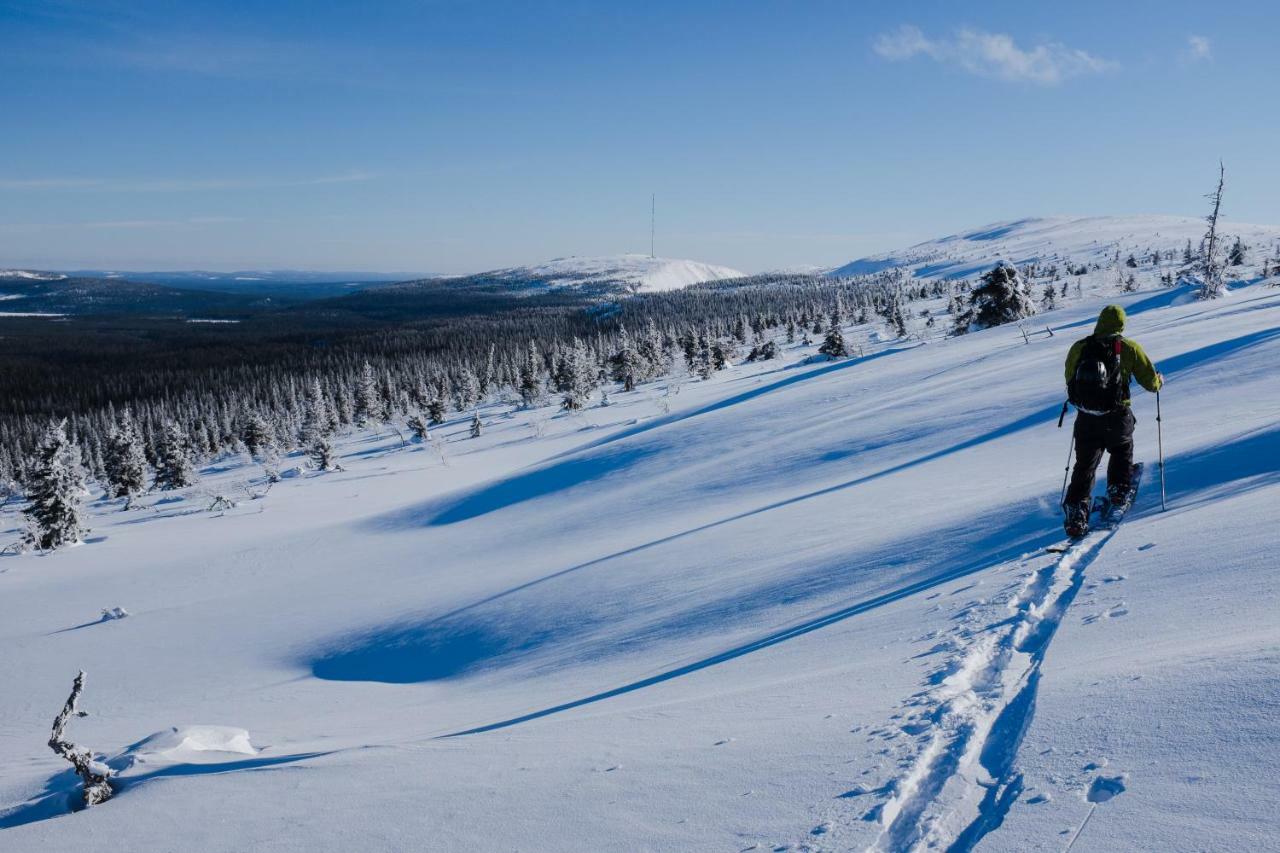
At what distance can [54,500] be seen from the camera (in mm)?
38438

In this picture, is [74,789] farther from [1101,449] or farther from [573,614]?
[1101,449]

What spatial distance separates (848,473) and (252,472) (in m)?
73.5

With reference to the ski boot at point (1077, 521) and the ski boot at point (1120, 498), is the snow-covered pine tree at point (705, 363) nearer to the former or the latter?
the ski boot at point (1120, 498)

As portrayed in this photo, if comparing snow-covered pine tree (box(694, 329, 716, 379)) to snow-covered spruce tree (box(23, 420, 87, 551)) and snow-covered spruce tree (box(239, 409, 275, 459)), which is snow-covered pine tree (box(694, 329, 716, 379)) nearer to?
snow-covered spruce tree (box(239, 409, 275, 459))

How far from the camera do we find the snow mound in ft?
19.1

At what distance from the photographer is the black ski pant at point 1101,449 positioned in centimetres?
713

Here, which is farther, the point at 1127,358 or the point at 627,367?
the point at 627,367

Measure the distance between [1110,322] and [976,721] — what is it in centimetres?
520

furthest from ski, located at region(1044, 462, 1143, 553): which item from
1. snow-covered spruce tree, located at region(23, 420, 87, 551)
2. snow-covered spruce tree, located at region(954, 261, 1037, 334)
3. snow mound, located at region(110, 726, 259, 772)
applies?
snow-covered spruce tree, located at region(23, 420, 87, 551)

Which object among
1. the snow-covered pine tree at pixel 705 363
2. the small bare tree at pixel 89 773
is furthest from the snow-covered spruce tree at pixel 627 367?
the small bare tree at pixel 89 773

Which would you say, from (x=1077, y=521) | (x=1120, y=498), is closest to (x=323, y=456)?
(x=1077, y=521)

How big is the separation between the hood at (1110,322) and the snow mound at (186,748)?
960 centimetres

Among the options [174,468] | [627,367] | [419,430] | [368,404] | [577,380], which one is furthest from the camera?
[368,404]

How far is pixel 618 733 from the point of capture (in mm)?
4871
